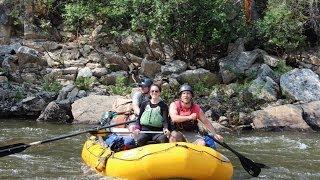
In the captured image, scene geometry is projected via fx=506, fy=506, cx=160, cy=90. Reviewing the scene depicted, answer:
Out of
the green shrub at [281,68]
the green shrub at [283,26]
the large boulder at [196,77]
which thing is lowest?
the large boulder at [196,77]

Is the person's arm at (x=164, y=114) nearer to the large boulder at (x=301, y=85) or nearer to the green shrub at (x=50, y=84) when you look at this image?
the large boulder at (x=301, y=85)

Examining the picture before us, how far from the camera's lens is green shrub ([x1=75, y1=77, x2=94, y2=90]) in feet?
48.3

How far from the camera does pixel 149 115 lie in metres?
7.03

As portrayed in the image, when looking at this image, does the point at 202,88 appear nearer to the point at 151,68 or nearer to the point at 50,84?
the point at 151,68

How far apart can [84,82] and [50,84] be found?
1008mm

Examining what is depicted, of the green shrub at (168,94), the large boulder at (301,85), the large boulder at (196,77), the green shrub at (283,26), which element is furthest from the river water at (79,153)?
the green shrub at (283,26)

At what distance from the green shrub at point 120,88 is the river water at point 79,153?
2.39 m

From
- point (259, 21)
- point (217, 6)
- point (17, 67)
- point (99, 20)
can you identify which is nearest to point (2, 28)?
point (17, 67)

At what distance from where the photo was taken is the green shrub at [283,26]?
1513 centimetres

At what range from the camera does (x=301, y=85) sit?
13.5 meters

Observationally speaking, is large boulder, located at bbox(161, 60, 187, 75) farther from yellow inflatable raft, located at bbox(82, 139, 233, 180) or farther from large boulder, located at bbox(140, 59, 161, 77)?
yellow inflatable raft, located at bbox(82, 139, 233, 180)

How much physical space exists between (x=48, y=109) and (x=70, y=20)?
461 centimetres

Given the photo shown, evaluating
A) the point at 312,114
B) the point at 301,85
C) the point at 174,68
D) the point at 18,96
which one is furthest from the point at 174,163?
the point at 174,68

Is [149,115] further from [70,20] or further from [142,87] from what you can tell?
[70,20]
